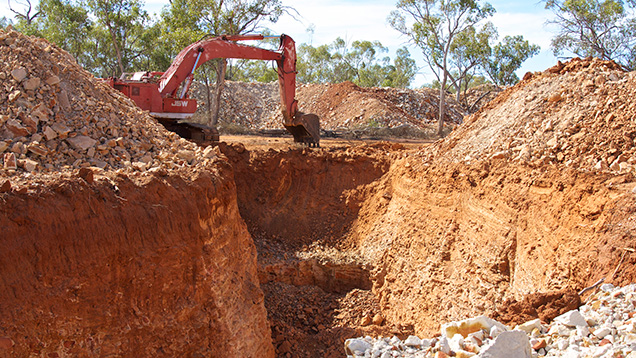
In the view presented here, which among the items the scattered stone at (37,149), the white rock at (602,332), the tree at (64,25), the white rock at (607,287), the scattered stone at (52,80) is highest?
the tree at (64,25)

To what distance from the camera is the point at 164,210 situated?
21.1 feet

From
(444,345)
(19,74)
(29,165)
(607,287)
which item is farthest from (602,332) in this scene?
(19,74)

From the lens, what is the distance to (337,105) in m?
30.3

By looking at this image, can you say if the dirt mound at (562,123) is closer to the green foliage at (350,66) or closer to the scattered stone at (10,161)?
the scattered stone at (10,161)

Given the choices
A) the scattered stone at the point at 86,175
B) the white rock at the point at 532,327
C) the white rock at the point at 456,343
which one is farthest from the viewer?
the scattered stone at the point at 86,175

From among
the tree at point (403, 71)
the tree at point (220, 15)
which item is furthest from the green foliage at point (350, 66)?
the tree at point (220, 15)

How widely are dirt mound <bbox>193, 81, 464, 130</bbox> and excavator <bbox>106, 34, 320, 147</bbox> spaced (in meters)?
12.8

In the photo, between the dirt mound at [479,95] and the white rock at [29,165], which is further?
the dirt mound at [479,95]

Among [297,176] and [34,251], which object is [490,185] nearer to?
[297,176]

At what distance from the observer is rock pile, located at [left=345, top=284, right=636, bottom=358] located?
4.55 meters

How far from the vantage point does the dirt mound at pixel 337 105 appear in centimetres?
2777

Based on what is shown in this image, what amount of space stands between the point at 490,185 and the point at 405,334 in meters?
3.11

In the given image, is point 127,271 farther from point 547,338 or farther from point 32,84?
point 547,338

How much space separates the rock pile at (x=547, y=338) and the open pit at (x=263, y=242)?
58cm
